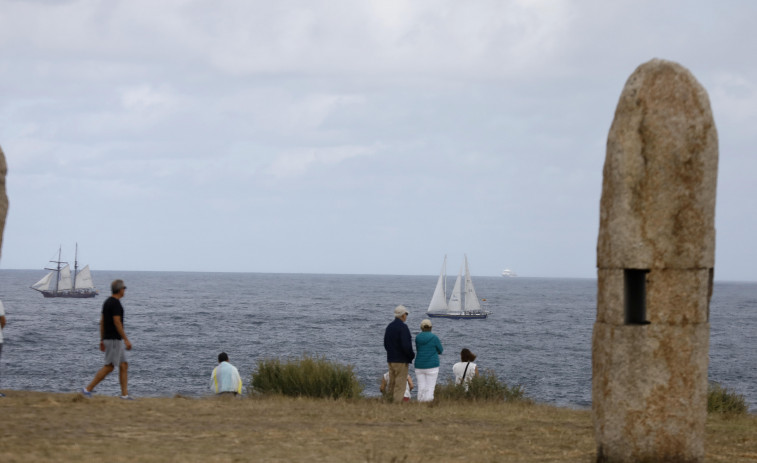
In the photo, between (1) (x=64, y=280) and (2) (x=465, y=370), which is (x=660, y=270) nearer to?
(2) (x=465, y=370)

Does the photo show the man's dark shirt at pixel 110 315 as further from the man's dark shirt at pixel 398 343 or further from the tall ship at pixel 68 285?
the tall ship at pixel 68 285

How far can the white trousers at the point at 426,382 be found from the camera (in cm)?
1484

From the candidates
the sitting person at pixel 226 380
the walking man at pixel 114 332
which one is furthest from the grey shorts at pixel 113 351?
the sitting person at pixel 226 380

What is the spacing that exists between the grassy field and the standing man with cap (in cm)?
75

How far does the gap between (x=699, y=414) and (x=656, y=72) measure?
362 cm

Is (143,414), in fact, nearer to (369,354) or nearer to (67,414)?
(67,414)

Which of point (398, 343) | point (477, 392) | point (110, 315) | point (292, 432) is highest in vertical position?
point (110, 315)

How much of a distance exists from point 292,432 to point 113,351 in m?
3.42

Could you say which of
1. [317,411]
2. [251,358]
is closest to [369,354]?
[251,358]

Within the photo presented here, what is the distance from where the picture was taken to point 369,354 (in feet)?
164

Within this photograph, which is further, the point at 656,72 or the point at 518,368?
the point at 518,368

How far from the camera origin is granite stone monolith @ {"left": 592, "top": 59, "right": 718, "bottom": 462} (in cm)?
861

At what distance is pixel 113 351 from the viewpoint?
12359mm

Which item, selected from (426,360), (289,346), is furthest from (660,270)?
(289,346)
